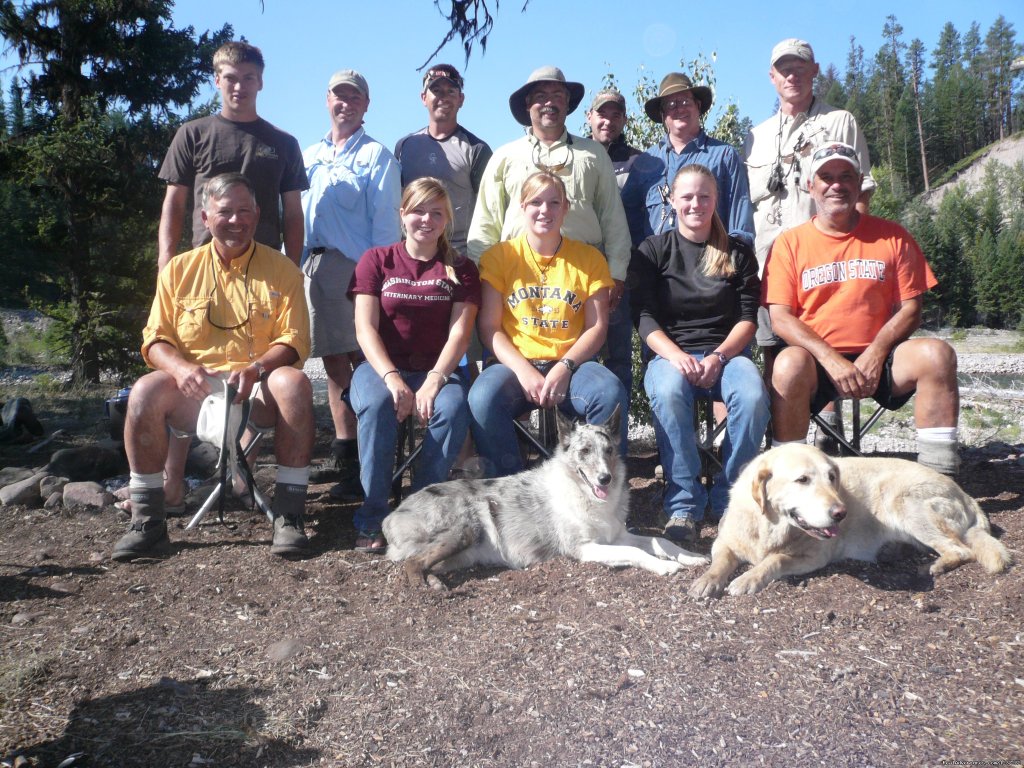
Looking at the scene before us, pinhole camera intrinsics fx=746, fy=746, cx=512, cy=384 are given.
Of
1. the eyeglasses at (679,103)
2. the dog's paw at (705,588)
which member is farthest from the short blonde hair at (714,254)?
the dog's paw at (705,588)

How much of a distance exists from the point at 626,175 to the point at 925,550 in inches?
129

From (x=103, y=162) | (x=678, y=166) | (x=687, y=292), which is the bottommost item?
(x=687, y=292)

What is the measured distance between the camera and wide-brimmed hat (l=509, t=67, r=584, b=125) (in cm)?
491

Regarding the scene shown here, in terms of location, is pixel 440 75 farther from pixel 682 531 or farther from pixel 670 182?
pixel 682 531

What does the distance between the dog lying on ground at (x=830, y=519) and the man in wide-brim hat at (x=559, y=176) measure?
182cm

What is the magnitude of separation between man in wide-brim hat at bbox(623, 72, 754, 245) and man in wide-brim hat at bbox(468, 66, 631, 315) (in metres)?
0.49

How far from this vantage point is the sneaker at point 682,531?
406 cm

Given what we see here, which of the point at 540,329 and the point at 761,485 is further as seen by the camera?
the point at 540,329

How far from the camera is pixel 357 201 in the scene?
5.21 m

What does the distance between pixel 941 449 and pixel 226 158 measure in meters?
4.63

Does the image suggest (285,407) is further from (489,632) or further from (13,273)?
(13,273)

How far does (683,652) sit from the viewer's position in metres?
2.82

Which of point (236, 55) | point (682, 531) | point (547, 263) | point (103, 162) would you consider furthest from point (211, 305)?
point (103, 162)

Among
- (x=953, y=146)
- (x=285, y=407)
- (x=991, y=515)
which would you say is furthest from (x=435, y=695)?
(x=953, y=146)
